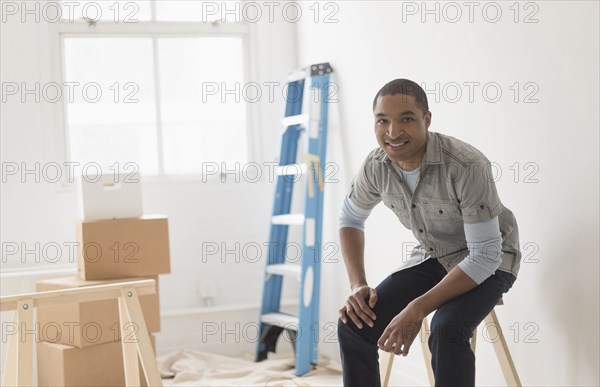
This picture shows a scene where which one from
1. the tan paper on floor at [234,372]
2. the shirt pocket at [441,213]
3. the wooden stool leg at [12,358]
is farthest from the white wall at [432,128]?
the wooden stool leg at [12,358]

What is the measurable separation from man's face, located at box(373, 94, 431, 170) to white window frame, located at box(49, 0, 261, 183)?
226 centimetres

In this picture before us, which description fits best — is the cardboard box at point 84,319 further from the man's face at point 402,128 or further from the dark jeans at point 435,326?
the man's face at point 402,128

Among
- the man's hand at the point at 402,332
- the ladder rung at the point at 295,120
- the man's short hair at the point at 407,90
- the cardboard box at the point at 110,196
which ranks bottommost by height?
the man's hand at the point at 402,332

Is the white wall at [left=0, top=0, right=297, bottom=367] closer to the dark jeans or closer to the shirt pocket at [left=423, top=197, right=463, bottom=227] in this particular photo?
the dark jeans

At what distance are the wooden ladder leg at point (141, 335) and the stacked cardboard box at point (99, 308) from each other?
82 centimetres

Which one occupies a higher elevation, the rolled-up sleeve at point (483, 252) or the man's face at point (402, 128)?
the man's face at point (402, 128)

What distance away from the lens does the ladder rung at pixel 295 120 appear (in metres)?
4.01

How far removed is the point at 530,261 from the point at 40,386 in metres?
2.43

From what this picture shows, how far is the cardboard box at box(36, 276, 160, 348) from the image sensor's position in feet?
10.9

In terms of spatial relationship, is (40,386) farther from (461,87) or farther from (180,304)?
(461,87)

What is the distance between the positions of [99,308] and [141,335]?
0.87 m

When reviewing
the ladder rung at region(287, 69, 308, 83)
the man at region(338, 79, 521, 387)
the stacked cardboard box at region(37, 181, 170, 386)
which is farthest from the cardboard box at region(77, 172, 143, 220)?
the man at region(338, 79, 521, 387)

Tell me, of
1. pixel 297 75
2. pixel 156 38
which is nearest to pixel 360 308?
pixel 297 75

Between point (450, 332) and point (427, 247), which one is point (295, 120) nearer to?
point (427, 247)
